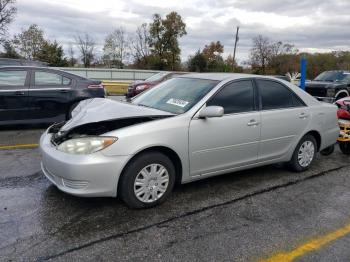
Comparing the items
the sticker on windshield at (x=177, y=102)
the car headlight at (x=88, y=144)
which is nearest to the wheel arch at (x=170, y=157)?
the car headlight at (x=88, y=144)

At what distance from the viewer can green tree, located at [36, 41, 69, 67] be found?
54281 millimetres

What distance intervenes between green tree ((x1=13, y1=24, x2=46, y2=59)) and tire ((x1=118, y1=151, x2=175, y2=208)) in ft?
192

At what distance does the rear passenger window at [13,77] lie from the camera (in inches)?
299

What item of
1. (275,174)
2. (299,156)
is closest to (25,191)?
(275,174)

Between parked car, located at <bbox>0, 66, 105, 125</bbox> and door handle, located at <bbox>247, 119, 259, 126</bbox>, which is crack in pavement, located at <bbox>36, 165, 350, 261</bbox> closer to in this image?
door handle, located at <bbox>247, 119, 259, 126</bbox>

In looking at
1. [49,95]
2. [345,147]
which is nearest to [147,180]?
[345,147]

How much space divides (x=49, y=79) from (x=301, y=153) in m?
5.58

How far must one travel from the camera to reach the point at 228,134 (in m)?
4.39

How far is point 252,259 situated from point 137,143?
1.56m

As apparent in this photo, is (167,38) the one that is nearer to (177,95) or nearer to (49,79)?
(49,79)

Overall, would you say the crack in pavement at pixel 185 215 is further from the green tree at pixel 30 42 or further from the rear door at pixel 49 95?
the green tree at pixel 30 42

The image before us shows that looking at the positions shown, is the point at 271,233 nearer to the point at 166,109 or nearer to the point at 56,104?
the point at 166,109

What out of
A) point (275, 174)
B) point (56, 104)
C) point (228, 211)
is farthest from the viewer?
point (56, 104)

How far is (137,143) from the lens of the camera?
3.68 metres
